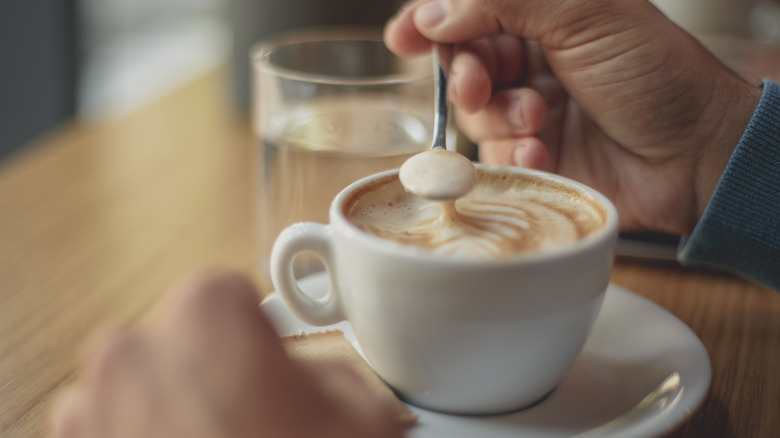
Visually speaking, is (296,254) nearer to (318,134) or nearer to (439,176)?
(439,176)

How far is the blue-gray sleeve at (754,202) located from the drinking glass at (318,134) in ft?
0.90

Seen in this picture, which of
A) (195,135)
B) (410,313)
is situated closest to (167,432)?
(410,313)

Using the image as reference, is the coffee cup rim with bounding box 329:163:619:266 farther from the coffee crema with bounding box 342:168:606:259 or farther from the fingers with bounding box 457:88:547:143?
the fingers with bounding box 457:88:547:143

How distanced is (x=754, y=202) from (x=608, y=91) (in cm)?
17

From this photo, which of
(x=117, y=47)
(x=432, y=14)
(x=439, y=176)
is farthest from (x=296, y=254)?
(x=117, y=47)

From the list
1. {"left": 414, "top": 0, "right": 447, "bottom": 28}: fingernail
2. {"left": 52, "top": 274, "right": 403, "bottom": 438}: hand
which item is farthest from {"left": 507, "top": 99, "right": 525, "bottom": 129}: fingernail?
{"left": 52, "top": 274, "right": 403, "bottom": 438}: hand

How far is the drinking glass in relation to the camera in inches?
26.4

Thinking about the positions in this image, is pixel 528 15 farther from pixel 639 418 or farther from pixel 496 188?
pixel 639 418

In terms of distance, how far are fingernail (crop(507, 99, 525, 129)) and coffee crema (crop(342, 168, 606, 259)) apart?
23 cm

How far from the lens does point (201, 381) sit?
30 cm

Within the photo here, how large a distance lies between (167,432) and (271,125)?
0.46 metres

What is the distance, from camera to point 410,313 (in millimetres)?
401

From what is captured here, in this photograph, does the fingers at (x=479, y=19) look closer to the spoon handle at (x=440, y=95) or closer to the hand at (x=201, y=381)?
the spoon handle at (x=440, y=95)

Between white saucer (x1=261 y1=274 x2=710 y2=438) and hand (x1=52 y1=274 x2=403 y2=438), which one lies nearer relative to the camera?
hand (x1=52 y1=274 x2=403 y2=438)
